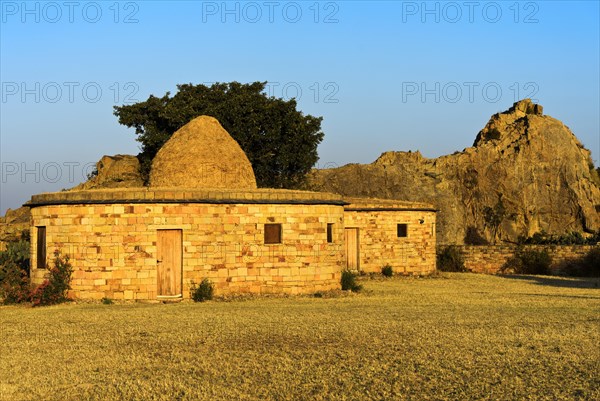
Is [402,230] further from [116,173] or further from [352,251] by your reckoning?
[116,173]

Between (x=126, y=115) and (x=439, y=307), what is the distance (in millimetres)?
27848

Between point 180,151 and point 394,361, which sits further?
point 180,151

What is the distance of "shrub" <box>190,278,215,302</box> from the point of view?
16.9 m

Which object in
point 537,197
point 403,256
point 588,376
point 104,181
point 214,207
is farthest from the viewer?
point 537,197

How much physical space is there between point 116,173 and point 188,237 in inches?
887

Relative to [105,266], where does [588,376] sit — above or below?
below

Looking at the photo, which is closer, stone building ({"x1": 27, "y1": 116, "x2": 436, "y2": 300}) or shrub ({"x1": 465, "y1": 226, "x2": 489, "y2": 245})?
stone building ({"x1": 27, "y1": 116, "x2": 436, "y2": 300})

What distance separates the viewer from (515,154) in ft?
154

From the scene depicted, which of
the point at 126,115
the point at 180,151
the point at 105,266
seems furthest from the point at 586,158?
the point at 105,266

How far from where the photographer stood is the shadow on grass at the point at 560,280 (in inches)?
907

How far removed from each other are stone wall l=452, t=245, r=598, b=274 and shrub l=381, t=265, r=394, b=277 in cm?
558

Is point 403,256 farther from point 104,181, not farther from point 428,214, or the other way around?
point 104,181

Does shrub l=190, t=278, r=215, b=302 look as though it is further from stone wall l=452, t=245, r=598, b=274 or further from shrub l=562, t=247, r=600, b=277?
shrub l=562, t=247, r=600, b=277

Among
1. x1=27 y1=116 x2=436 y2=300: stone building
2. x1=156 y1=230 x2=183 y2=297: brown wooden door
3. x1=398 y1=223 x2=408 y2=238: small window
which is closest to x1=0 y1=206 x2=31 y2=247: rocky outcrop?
x1=27 y1=116 x2=436 y2=300: stone building
